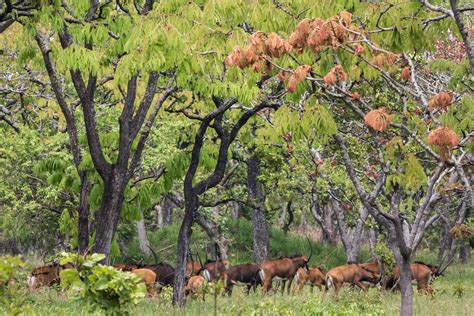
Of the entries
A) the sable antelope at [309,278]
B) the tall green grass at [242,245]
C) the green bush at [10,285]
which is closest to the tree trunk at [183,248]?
the sable antelope at [309,278]

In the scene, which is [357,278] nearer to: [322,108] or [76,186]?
[76,186]

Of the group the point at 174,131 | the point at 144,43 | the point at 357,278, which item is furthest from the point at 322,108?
the point at 174,131

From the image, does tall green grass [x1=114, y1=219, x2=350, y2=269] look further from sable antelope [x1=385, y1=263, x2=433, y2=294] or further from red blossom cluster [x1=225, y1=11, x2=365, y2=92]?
red blossom cluster [x1=225, y1=11, x2=365, y2=92]

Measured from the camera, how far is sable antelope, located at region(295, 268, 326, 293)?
837 inches

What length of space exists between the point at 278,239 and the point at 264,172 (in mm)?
12155

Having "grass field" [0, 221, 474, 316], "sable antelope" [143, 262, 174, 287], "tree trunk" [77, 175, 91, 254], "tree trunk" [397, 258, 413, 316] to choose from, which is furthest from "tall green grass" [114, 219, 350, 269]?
"tree trunk" [397, 258, 413, 316]

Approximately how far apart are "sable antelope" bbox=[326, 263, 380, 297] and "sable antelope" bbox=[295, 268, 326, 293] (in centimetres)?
60

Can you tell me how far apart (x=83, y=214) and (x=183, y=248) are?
7.32 feet

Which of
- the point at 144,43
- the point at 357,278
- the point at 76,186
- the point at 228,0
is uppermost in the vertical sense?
the point at 228,0

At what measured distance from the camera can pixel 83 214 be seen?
15.3m

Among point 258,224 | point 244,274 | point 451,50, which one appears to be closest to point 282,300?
point 244,274

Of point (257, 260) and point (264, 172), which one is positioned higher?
point (264, 172)

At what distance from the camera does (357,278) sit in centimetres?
2108

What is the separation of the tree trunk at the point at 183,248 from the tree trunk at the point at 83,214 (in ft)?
6.54
